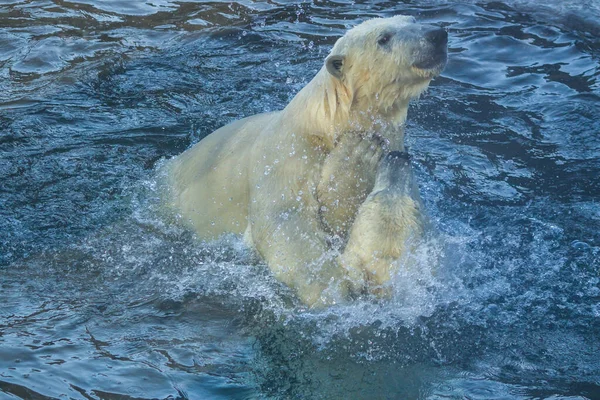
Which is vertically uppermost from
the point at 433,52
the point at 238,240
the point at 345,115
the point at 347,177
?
the point at 433,52

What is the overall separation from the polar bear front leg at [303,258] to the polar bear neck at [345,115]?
18.4 inches

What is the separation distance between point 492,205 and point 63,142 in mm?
3340

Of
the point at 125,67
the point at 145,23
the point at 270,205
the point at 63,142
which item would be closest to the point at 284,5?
the point at 145,23

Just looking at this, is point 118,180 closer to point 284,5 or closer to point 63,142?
point 63,142

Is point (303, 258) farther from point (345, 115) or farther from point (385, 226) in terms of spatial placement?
point (345, 115)

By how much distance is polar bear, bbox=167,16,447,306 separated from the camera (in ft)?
13.8

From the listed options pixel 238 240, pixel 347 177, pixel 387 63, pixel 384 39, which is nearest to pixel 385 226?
pixel 347 177

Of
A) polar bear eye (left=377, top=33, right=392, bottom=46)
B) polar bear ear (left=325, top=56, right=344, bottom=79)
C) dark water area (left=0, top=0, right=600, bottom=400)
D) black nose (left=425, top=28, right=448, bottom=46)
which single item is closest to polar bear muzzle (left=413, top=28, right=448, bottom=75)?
black nose (left=425, top=28, right=448, bottom=46)

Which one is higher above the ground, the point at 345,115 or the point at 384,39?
the point at 384,39

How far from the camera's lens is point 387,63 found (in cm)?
429

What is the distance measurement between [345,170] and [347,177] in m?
0.04

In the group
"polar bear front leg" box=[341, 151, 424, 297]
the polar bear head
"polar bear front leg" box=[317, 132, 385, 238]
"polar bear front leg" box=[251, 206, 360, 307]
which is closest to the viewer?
"polar bear front leg" box=[341, 151, 424, 297]

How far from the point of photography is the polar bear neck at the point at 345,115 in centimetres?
443

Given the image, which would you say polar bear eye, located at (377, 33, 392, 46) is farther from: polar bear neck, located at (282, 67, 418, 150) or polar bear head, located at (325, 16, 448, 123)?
polar bear neck, located at (282, 67, 418, 150)
